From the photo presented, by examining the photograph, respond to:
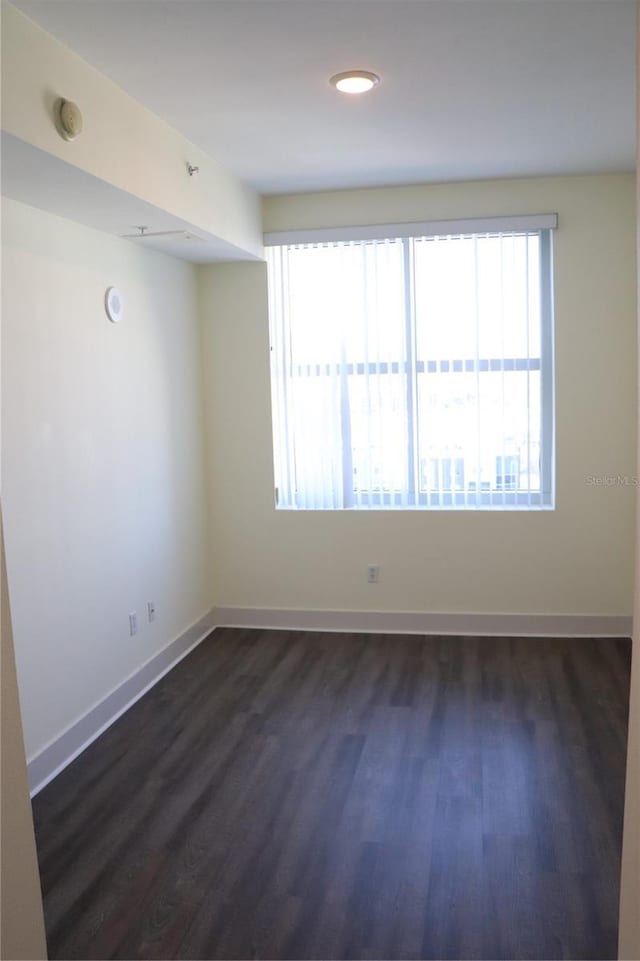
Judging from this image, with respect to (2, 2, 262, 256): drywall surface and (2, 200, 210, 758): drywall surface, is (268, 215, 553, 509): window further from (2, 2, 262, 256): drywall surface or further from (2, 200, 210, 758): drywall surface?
(2, 2, 262, 256): drywall surface

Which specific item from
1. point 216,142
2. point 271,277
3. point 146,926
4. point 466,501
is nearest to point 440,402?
point 466,501

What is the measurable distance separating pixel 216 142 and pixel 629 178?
2.39 meters

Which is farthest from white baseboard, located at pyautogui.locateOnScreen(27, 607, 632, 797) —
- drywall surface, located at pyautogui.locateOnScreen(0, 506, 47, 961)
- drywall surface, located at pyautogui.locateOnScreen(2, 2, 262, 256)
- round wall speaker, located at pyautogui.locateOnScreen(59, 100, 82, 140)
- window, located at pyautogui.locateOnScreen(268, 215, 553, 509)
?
round wall speaker, located at pyautogui.locateOnScreen(59, 100, 82, 140)

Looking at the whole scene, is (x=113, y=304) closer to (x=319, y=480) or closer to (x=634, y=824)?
(x=319, y=480)

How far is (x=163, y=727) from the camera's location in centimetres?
379

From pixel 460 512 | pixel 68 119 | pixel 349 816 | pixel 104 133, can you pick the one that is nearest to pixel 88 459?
pixel 104 133

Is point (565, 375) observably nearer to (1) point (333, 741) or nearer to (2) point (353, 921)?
(1) point (333, 741)

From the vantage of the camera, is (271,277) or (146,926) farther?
(271,277)

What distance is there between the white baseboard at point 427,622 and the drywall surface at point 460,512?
0.16ft

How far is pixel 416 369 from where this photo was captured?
16.4ft

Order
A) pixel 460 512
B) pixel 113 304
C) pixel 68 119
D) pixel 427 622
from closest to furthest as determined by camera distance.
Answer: pixel 68 119
pixel 113 304
pixel 460 512
pixel 427 622

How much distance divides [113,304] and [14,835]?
2743mm

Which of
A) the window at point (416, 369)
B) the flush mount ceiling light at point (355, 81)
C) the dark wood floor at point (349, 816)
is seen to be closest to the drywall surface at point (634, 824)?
the dark wood floor at point (349, 816)

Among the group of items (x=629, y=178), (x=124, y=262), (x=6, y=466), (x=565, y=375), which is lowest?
(x=6, y=466)
